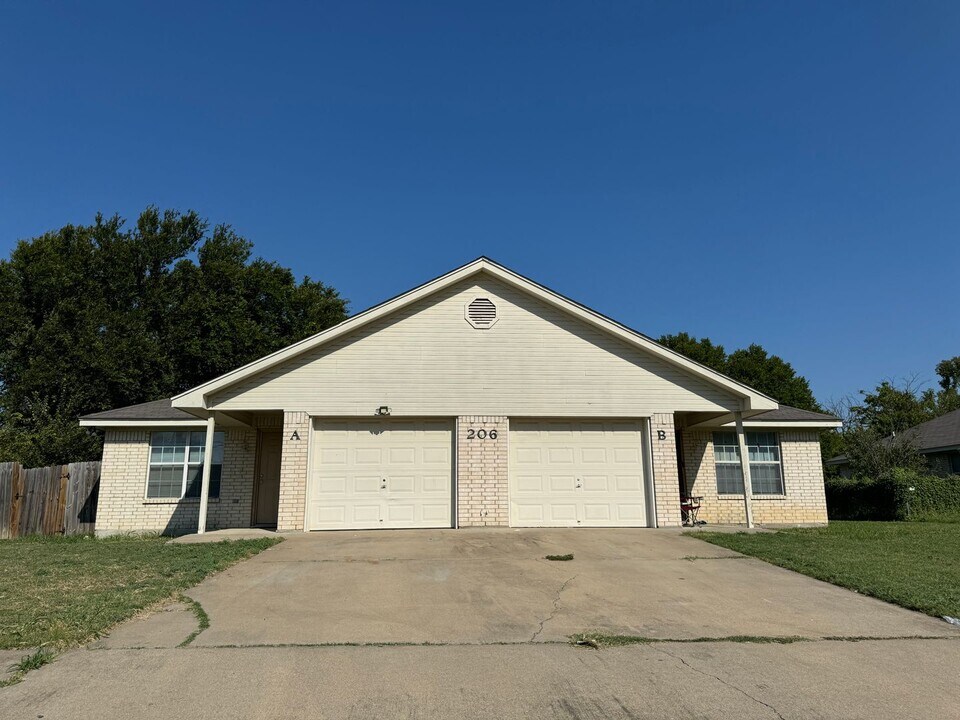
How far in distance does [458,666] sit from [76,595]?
5085 millimetres

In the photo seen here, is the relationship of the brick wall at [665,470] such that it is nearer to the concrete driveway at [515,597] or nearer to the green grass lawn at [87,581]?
the concrete driveway at [515,597]

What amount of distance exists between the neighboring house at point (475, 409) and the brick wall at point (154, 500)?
1.23m

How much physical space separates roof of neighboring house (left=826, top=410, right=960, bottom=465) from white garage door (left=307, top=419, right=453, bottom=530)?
20.3 metres

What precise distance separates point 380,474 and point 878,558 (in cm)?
A: 951

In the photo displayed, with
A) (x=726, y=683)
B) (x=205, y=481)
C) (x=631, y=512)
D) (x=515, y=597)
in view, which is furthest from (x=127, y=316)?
(x=726, y=683)

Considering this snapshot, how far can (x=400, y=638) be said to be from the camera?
19.0ft

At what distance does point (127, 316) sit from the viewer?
32.2 metres

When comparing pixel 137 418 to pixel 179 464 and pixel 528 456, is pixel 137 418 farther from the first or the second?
pixel 528 456

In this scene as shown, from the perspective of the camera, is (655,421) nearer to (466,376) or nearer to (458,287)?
(466,376)

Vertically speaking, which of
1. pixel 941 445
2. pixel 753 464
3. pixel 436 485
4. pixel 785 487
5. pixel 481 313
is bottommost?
pixel 785 487

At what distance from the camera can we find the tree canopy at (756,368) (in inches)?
1820

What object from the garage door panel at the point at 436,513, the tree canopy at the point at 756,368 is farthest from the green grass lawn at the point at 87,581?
the tree canopy at the point at 756,368

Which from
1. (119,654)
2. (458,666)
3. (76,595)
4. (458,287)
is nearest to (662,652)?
(458,666)

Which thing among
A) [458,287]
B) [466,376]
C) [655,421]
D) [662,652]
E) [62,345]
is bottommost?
[662,652]
